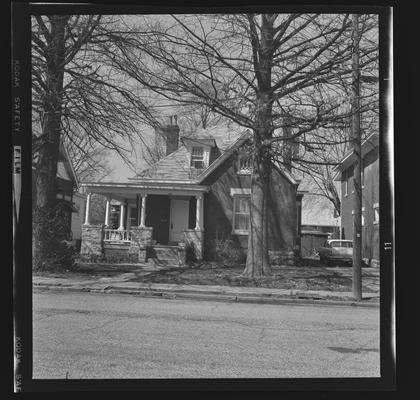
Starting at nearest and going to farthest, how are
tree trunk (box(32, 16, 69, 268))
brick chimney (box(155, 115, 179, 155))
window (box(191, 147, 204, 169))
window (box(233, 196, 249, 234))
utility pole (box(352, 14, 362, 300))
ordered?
tree trunk (box(32, 16, 69, 268)) < utility pole (box(352, 14, 362, 300)) < brick chimney (box(155, 115, 179, 155)) < window (box(191, 147, 204, 169)) < window (box(233, 196, 249, 234))

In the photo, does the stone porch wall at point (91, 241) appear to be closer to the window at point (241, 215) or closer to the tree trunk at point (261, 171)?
the window at point (241, 215)

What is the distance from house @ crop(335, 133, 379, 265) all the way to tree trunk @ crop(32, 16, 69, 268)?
3616mm

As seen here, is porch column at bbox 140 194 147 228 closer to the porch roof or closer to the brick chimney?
the porch roof

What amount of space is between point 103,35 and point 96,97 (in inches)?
33.9

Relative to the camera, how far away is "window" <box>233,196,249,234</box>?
268 inches

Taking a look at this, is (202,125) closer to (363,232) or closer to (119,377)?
(363,232)

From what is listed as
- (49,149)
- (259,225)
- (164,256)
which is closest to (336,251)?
(259,225)

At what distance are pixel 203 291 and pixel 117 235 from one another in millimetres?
1446

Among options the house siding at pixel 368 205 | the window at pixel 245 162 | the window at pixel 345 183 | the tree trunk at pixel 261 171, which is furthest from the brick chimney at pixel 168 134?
the window at pixel 345 183

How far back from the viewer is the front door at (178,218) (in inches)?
256

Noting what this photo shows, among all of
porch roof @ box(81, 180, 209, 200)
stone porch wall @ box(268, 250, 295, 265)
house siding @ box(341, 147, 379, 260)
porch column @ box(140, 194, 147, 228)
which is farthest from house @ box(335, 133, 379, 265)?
porch column @ box(140, 194, 147, 228)

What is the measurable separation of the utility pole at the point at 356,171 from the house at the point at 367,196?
9 cm

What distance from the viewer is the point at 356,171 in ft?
20.9
